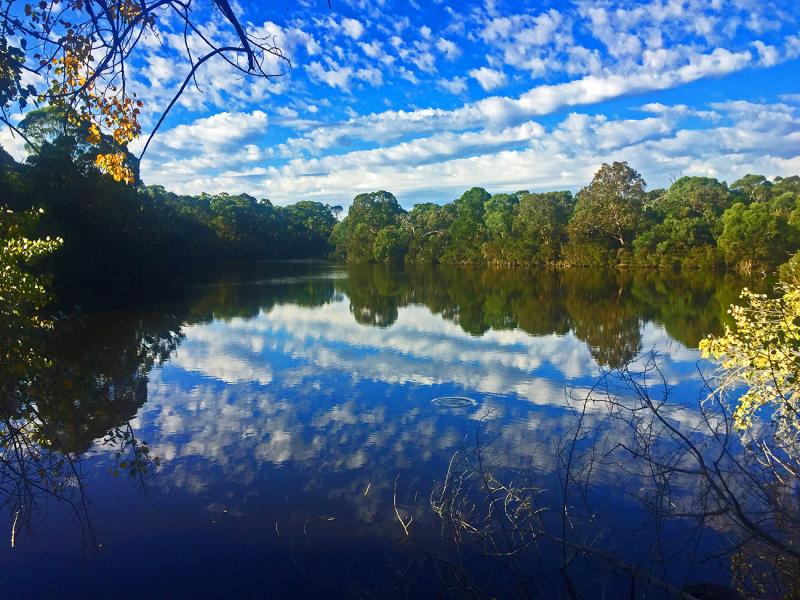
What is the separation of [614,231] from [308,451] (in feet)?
Result: 161

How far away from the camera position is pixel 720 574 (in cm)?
569

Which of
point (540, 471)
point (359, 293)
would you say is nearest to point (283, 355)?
point (540, 471)

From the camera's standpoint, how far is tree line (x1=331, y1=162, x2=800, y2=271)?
138 feet

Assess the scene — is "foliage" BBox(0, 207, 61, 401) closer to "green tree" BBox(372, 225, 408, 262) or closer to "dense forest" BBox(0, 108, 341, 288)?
"dense forest" BBox(0, 108, 341, 288)

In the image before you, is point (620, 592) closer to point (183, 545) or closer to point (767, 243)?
point (183, 545)

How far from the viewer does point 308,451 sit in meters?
9.30

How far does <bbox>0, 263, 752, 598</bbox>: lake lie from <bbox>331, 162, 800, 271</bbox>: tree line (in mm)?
23264

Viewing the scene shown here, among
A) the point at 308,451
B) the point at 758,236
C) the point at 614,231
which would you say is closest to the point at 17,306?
the point at 308,451

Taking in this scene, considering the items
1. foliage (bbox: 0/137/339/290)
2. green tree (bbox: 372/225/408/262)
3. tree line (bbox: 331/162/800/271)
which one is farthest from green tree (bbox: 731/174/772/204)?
foliage (bbox: 0/137/339/290)

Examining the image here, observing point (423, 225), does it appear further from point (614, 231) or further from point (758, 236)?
point (758, 236)

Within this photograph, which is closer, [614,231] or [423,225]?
[614,231]

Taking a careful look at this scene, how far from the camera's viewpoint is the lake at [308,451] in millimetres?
5848

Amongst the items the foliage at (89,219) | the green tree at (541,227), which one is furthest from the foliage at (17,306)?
the green tree at (541,227)

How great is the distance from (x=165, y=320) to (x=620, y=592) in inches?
841
